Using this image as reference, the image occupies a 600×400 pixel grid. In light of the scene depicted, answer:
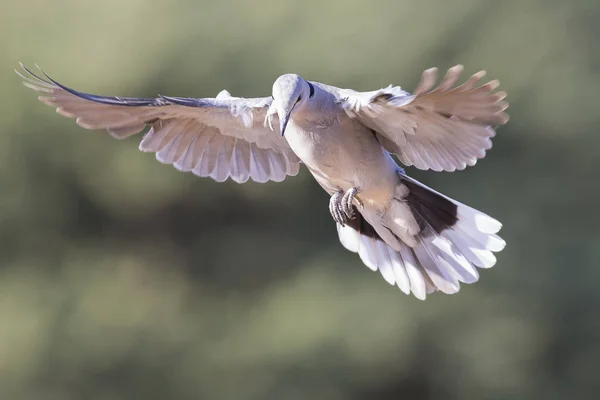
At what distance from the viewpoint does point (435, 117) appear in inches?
52.1

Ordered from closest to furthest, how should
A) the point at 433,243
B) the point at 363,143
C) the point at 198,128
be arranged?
the point at 363,143, the point at 198,128, the point at 433,243

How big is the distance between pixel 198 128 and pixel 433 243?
0.59 m

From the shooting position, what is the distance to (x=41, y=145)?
3.78 meters

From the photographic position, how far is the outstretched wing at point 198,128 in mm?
1482

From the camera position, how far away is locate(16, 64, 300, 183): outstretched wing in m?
1.48

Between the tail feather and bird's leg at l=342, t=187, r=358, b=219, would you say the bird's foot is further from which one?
the tail feather

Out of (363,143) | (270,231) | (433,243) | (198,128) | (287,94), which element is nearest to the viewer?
(287,94)

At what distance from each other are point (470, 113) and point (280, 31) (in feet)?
8.09

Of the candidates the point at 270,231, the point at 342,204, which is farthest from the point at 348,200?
the point at 270,231

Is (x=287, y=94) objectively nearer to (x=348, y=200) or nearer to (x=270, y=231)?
(x=348, y=200)

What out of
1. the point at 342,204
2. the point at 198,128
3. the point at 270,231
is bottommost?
the point at 342,204

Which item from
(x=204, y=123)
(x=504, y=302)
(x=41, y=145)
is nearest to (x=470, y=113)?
(x=204, y=123)

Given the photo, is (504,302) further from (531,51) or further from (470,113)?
(470,113)

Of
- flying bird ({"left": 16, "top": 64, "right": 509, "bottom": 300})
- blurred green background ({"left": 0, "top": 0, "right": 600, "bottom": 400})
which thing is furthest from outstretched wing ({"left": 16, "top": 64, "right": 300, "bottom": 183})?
blurred green background ({"left": 0, "top": 0, "right": 600, "bottom": 400})
